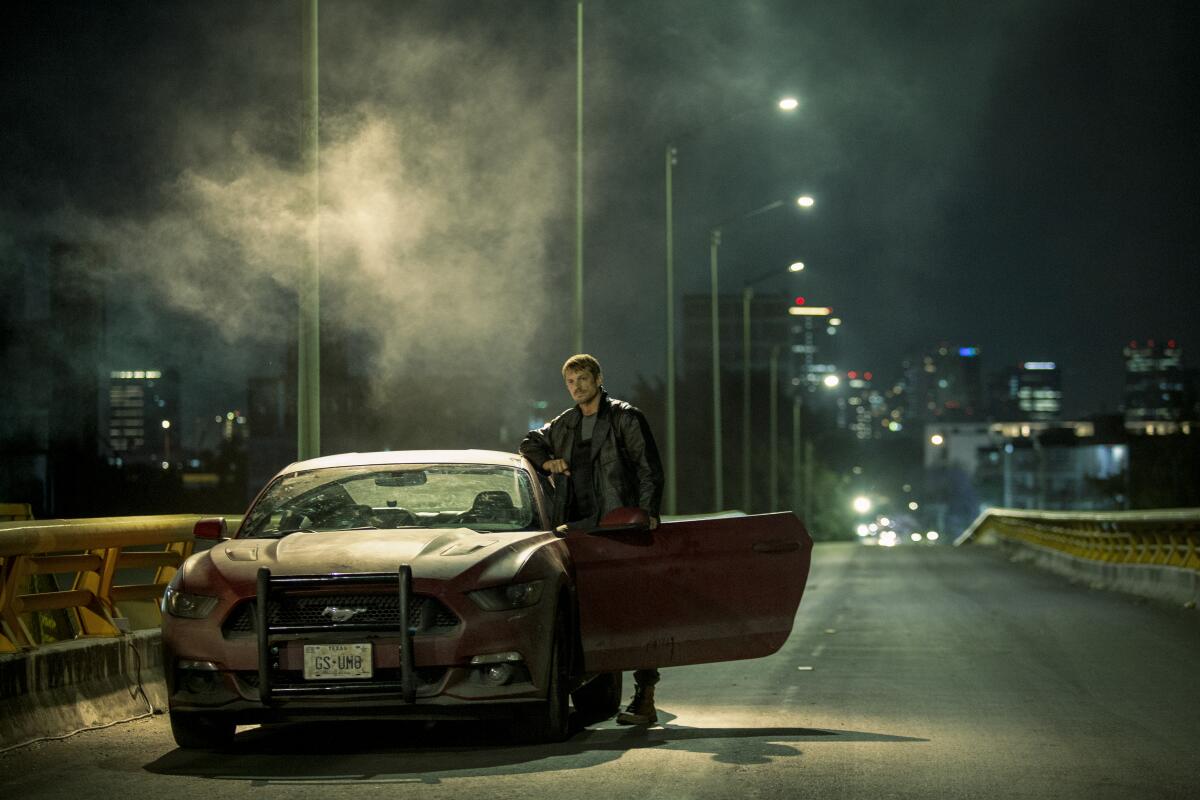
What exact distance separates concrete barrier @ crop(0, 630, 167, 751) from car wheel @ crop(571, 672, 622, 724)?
2.59 m

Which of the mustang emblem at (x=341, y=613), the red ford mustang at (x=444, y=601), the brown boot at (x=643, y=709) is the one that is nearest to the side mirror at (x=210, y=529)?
the red ford mustang at (x=444, y=601)

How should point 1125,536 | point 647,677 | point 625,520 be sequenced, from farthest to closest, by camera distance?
1. point 1125,536
2. point 647,677
3. point 625,520

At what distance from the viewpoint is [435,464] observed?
373 inches

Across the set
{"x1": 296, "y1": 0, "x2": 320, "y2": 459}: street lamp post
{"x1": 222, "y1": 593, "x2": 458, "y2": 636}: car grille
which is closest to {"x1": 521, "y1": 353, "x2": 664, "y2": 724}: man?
{"x1": 222, "y1": 593, "x2": 458, "y2": 636}: car grille

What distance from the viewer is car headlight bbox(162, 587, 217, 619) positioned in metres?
8.02

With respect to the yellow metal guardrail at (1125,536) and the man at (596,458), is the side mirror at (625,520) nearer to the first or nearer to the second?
the man at (596,458)

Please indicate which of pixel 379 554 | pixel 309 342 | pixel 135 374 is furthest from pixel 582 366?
pixel 135 374

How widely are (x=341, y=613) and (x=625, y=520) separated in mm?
1594

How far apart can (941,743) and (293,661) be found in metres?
3.30

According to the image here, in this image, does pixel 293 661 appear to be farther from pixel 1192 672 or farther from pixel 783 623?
pixel 1192 672

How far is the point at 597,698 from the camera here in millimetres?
10086

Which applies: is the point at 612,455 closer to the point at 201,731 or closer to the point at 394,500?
the point at 394,500

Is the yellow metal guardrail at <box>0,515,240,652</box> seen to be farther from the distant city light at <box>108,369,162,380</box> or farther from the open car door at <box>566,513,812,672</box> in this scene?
the distant city light at <box>108,369,162,380</box>

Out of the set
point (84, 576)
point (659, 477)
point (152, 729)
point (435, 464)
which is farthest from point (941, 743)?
point (84, 576)
